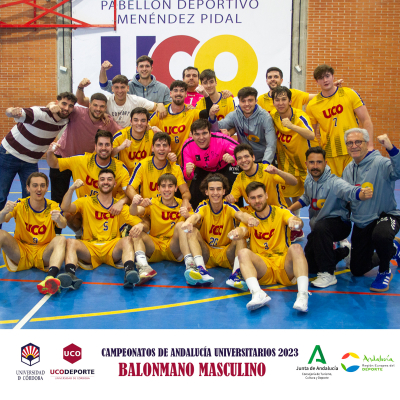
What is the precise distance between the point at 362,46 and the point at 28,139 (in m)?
11.1

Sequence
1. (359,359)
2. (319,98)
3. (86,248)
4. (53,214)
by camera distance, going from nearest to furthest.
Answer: (359,359) → (53,214) → (86,248) → (319,98)

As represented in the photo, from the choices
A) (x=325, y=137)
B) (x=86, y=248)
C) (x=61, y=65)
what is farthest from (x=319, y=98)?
(x=61, y=65)

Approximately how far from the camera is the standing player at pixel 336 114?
596 centimetres

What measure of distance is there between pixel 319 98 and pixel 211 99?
1.71 m

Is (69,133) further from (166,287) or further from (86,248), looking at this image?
(166,287)

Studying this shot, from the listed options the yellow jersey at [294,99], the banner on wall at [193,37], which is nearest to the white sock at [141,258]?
the yellow jersey at [294,99]

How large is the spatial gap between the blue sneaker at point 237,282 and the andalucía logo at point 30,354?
226cm

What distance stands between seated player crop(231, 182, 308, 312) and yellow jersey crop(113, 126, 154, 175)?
2.06 metres

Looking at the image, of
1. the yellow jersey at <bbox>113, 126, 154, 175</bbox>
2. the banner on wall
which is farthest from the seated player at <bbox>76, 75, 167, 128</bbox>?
the banner on wall

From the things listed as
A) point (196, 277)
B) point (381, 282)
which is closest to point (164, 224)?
point (196, 277)

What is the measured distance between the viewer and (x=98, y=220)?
5.25 meters

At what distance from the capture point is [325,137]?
20.2 ft

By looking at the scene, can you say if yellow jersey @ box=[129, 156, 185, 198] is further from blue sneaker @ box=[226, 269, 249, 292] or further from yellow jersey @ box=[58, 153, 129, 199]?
blue sneaker @ box=[226, 269, 249, 292]

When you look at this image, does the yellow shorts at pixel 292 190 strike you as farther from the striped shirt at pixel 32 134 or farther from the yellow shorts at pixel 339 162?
the striped shirt at pixel 32 134
